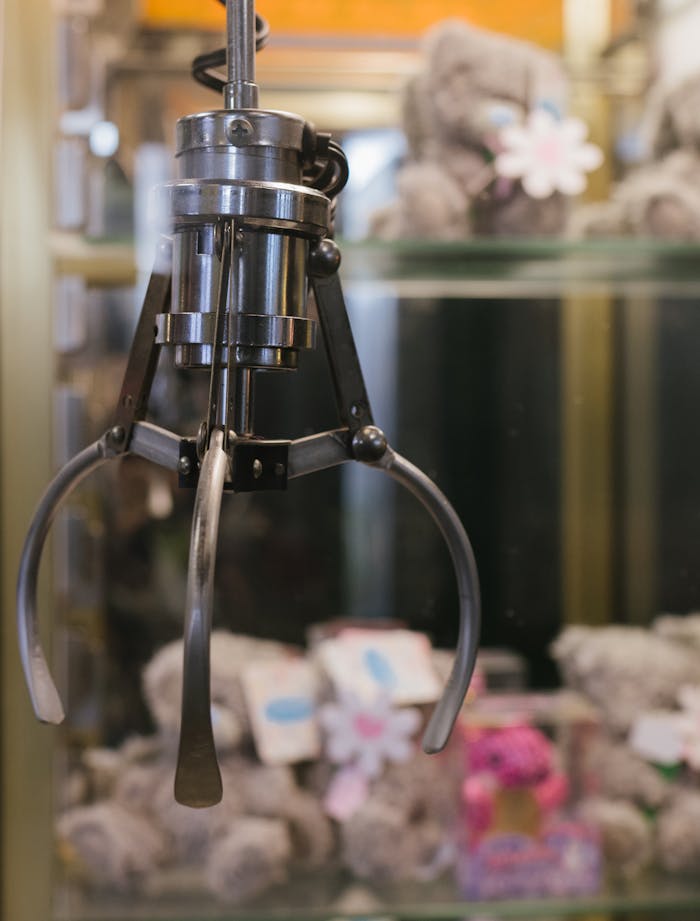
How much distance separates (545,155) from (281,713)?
1.48 ft

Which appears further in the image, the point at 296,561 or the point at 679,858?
the point at 296,561

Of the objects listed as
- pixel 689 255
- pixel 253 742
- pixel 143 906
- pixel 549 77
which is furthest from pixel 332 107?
pixel 143 906

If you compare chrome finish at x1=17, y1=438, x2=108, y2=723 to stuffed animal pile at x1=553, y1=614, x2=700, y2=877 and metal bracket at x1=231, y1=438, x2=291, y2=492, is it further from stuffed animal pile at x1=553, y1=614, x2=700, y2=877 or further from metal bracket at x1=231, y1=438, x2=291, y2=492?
stuffed animal pile at x1=553, y1=614, x2=700, y2=877

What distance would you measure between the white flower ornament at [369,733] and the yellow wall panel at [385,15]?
54 centimetres

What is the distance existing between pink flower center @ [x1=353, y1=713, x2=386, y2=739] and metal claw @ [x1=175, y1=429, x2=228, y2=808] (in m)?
0.54

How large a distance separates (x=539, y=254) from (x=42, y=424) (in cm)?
38

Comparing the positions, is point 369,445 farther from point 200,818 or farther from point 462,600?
point 200,818

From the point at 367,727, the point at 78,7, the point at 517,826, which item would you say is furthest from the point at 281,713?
the point at 78,7

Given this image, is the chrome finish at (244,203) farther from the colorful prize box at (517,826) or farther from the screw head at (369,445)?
the colorful prize box at (517,826)

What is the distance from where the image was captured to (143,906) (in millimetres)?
784

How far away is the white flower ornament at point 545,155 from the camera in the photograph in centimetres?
83

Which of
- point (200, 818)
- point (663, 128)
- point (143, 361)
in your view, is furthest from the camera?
point (663, 128)

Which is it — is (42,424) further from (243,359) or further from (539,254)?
(243,359)

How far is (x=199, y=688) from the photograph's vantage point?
0.89 ft
